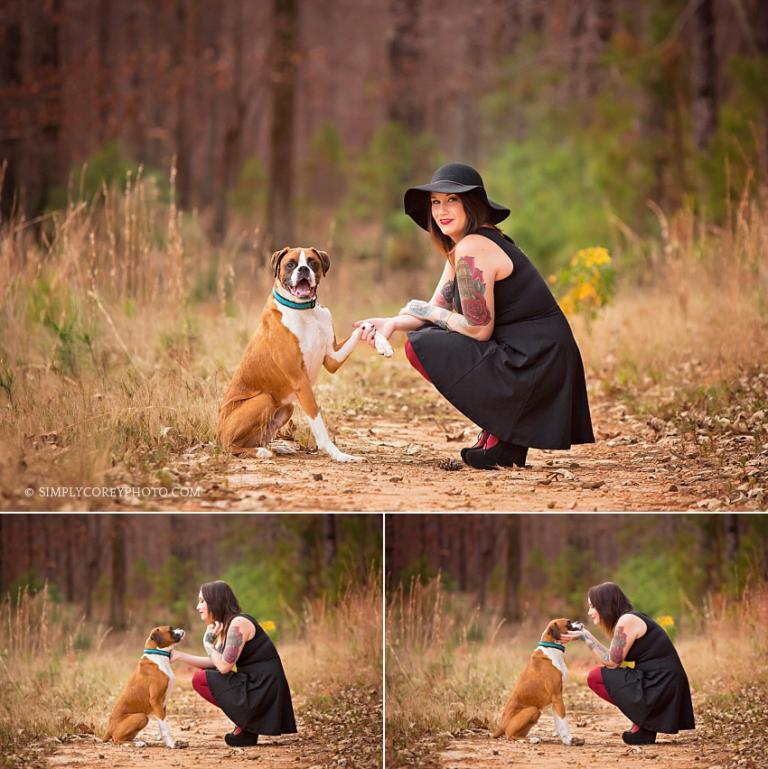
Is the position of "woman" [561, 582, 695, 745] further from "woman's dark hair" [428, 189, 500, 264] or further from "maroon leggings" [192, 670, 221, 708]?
"woman's dark hair" [428, 189, 500, 264]

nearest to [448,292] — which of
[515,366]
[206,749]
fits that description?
[515,366]

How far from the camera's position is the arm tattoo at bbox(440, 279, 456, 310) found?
18.9ft

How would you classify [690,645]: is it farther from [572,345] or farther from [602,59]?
[602,59]

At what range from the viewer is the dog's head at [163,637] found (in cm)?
554

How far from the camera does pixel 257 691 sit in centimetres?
541

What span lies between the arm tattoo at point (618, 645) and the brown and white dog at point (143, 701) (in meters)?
2.16

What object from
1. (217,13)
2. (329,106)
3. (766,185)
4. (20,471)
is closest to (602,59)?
(766,185)

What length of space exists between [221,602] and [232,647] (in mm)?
237

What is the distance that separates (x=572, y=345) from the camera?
221 inches

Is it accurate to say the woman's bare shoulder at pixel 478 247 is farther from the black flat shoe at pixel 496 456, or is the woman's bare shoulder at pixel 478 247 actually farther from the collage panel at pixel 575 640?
the collage panel at pixel 575 640

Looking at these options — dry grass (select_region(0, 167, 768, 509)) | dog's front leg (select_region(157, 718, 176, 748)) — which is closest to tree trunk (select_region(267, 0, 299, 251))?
dry grass (select_region(0, 167, 768, 509))

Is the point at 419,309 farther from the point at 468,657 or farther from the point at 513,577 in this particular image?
the point at 468,657

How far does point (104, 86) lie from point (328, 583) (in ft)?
41.5

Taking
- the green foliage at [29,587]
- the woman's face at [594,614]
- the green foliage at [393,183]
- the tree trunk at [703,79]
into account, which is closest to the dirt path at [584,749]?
the woman's face at [594,614]
